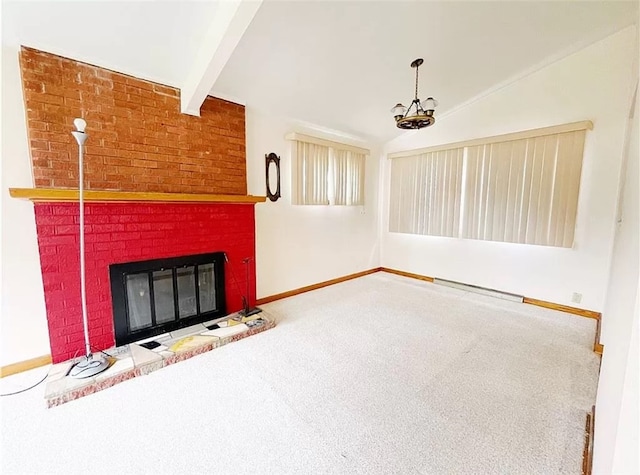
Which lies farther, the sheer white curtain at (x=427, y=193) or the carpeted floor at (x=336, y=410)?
the sheer white curtain at (x=427, y=193)

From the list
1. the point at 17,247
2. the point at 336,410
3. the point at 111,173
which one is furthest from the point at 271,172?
the point at 336,410

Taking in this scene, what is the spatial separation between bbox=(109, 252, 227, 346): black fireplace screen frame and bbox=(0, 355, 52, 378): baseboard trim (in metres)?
0.50

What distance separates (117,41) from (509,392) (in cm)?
389

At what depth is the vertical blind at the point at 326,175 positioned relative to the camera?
3.81 m

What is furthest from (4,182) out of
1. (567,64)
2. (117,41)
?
(567,64)

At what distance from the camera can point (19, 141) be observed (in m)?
2.03

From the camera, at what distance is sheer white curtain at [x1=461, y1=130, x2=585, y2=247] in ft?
10.7

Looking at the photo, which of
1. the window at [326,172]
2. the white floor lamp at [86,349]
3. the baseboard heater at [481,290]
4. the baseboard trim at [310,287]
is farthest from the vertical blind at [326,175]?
the white floor lamp at [86,349]

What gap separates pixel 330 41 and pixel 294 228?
2.22 meters

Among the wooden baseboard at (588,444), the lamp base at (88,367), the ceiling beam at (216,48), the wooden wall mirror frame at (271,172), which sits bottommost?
the wooden baseboard at (588,444)

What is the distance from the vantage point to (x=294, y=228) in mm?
3916

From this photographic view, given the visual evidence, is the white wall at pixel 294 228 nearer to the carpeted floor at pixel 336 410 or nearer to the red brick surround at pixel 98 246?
the red brick surround at pixel 98 246

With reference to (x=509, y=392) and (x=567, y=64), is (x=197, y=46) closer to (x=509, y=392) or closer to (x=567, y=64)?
(x=509, y=392)

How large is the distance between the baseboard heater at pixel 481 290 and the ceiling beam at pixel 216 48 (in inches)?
164
